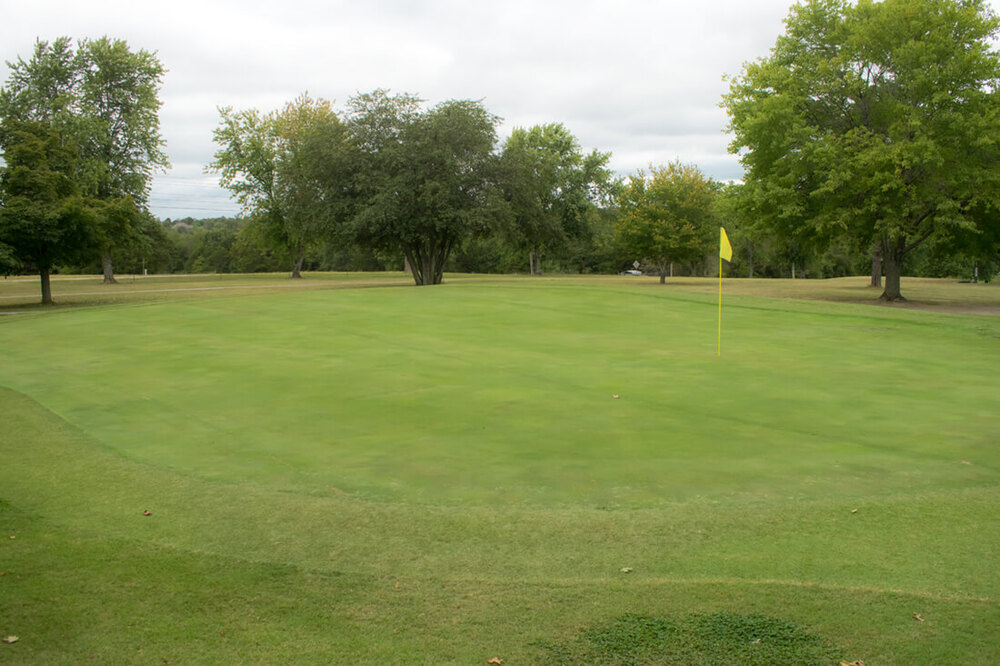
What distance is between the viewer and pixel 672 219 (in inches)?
2032

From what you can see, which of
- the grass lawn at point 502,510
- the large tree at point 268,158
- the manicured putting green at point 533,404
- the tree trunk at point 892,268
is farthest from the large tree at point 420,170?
the grass lawn at point 502,510

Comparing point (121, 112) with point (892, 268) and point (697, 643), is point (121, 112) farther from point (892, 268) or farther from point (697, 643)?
point (697, 643)

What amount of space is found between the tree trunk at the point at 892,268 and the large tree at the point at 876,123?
6cm

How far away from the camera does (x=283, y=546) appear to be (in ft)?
16.8

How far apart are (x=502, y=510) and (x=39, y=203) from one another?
3173 centimetres

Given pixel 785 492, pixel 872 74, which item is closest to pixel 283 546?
pixel 785 492

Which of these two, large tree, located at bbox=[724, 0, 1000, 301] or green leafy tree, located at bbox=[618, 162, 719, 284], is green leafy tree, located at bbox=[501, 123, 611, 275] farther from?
large tree, located at bbox=[724, 0, 1000, 301]

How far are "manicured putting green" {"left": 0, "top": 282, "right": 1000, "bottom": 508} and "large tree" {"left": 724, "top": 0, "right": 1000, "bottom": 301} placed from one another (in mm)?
14154

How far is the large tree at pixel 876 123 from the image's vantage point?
30359 mm

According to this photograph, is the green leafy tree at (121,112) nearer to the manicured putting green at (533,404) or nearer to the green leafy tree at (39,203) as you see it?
the green leafy tree at (39,203)

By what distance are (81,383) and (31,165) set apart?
82.9 feet

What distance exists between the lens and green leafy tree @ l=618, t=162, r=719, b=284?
168 ft

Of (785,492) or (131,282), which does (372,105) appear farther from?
(785,492)

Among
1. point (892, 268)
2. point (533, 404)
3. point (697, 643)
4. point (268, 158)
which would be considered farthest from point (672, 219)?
point (697, 643)
